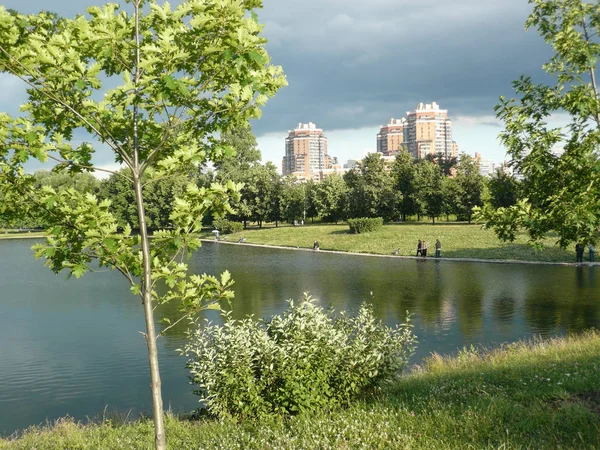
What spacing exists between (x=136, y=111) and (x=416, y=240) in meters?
43.8

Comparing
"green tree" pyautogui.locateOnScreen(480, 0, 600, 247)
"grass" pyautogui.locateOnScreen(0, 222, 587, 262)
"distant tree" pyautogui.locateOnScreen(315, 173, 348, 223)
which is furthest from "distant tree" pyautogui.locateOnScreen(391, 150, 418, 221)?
"green tree" pyautogui.locateOnScreen(480, 0, 600, 247)

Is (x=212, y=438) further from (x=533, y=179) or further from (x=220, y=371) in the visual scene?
(x=533, y=179)

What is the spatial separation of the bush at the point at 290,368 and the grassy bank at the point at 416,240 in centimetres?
3144

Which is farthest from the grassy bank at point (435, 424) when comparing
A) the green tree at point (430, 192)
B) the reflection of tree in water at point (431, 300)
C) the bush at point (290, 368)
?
the green tree at point (430, 192)

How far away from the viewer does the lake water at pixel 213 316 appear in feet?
40.7

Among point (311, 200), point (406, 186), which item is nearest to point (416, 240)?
point (406, 186)

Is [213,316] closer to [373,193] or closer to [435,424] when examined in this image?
[435,424]

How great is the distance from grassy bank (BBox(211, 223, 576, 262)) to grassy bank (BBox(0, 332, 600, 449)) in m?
29.6

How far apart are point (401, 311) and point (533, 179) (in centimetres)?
1064

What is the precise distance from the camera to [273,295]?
24406 mm

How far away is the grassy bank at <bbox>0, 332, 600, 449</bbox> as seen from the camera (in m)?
6.15

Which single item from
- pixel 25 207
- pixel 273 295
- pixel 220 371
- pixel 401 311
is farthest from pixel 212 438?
pixel 273 295

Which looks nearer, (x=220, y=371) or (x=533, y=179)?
(x=220, y=371)

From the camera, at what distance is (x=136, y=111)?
526cm
